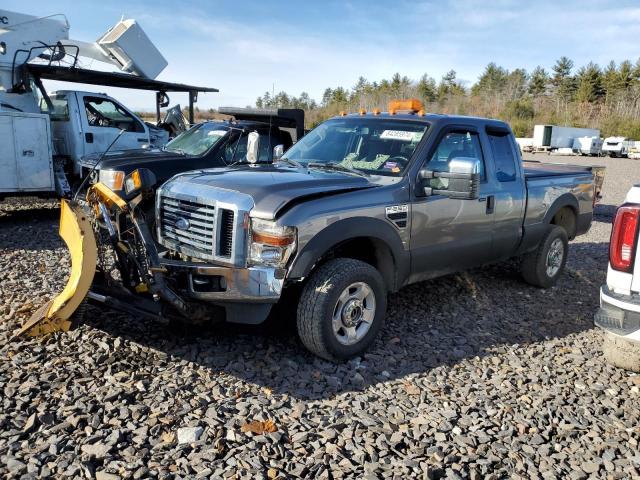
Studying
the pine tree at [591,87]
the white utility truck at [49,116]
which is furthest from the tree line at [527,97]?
the white utility truck at [49,116]

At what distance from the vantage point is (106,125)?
10.6 meters

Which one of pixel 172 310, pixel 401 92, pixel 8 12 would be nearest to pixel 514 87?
pixel 401 92

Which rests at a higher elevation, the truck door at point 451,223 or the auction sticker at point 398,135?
the auction sticker at point 398,135

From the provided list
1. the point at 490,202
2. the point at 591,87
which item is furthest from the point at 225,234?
the point at 591,87

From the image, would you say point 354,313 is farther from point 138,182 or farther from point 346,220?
point 138,182

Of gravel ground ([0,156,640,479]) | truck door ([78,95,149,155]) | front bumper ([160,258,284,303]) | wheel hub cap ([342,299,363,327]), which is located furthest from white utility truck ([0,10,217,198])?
wheel hub cap ([342,299,363,327])

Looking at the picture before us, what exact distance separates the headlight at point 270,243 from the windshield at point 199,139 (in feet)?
15.9

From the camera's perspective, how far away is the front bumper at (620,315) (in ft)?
11.2

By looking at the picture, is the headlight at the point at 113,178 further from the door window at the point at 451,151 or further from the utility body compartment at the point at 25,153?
the door window at the point at 451,151

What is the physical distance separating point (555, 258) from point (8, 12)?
10576 millimetres

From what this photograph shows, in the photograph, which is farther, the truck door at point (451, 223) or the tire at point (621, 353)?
the truck door at point (451, 223)

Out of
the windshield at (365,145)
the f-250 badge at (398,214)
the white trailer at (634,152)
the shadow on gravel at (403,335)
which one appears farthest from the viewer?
the white trailer at (634,152)

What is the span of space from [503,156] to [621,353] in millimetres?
2509

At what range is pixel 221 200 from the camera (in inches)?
150
